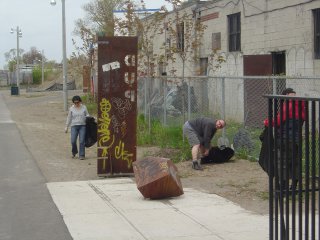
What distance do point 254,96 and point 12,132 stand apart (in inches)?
371

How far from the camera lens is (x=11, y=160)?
45.3ft

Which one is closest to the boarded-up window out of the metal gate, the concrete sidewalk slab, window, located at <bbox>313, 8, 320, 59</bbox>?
window, located at <bbox>313, 8, 320, 59</bbox>

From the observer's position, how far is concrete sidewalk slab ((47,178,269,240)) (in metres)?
6.67

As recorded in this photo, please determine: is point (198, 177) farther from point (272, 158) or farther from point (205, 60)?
point (205, 60)

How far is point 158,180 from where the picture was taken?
847cm

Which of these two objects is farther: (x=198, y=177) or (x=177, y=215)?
(x=198, y=177)

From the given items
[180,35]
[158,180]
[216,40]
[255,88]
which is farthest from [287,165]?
[216,40]

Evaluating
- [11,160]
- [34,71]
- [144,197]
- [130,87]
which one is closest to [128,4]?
[11,160]

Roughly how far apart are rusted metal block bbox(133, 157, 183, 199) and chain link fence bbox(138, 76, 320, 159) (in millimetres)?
3905

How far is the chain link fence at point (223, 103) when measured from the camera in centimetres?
1285

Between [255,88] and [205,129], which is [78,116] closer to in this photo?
[205,129]

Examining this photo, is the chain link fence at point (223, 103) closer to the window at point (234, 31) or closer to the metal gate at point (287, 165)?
the window at point (234, 31)

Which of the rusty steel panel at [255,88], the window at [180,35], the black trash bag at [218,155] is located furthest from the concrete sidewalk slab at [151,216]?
the window at [180,35]

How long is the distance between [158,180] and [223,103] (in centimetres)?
457
